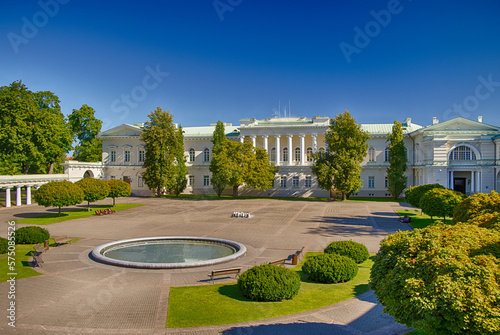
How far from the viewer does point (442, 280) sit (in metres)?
6.35

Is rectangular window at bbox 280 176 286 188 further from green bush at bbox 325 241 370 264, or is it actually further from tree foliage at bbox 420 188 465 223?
green bush at bbox 325 241 370 264

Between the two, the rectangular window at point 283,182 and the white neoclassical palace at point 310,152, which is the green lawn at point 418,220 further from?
the rectangular window at point 283,182

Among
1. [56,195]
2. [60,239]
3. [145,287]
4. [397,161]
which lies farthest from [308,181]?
[145,287]

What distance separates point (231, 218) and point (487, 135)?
3784cm

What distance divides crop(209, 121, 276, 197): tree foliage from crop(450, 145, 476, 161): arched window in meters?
25.6

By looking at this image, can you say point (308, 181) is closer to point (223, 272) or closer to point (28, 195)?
point (28, 195)

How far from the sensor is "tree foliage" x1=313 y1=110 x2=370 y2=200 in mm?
48188

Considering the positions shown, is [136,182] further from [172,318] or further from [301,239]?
[172,318]

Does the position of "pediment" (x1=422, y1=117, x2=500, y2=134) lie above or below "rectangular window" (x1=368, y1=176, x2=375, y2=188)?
above

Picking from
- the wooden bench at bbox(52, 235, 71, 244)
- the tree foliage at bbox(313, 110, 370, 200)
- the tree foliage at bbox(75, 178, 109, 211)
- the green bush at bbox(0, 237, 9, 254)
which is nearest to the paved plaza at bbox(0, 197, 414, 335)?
the wooden bench at bbox(52, 235, 71, 244)

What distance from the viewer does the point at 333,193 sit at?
5547cm

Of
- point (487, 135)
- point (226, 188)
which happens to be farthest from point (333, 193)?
point (487, 135)

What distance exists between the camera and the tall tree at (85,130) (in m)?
65.1

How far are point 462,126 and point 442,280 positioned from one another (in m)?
51.0
